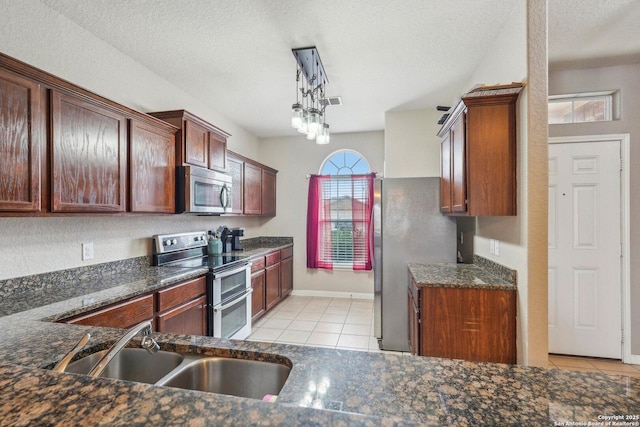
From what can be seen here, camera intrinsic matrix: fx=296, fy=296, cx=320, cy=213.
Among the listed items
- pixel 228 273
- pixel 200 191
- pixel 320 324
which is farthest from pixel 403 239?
pixel 200 191

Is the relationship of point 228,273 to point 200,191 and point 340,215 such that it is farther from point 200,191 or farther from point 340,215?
point 340,215

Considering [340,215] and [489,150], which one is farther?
[340,215]

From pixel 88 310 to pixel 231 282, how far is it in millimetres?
1411

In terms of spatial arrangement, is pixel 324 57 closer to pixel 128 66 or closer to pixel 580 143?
pixel 128 66

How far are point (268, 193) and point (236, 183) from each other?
1.02m

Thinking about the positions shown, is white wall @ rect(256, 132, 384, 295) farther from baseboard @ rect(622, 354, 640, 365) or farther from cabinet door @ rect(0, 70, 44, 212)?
cabinet door @ rect(0, 70, 44, 212)

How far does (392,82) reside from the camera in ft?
10.1

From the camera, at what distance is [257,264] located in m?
3.72

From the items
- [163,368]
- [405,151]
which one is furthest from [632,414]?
[405,151]

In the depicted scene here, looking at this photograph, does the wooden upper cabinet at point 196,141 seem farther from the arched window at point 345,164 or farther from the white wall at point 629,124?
the white wall at point 629,124

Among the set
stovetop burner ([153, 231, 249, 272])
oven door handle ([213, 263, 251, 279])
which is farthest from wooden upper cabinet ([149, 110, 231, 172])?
oven door handle ([213, 263, 251, 279])

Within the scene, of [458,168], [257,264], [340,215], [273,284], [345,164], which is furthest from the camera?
[345,164]

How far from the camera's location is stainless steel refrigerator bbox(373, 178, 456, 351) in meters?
2.99

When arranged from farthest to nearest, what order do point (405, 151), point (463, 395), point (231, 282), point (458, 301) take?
point (405, 151) < point (231, 282) < point (458, 301) < point (463, 395)
